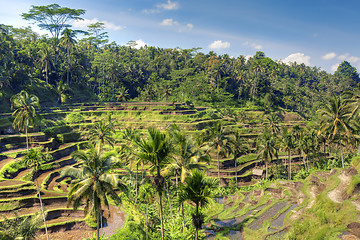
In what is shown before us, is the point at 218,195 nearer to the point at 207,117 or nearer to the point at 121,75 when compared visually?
the point at 207,117

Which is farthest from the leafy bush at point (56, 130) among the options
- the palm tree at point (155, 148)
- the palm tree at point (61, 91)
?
the palm tree at point (155, 148)

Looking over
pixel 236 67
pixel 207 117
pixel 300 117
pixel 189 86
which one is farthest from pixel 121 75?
pixel 300 117

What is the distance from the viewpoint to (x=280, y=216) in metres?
29.0

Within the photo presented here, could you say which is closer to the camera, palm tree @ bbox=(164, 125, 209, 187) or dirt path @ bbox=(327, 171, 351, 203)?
palm tree @ bbox=(164, 125, 209, 187)

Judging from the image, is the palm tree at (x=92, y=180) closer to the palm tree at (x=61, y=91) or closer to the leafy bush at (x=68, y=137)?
the leafy bush at (x=68, y=137)

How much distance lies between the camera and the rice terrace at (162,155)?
699 inches

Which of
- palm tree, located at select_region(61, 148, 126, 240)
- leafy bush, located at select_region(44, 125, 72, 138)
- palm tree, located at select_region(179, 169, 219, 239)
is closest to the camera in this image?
palm tree, located at select_region(61, 148, 126, 240)

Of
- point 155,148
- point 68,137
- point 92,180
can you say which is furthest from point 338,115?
point 68,137

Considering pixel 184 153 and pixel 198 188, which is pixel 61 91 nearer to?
pixel 184 153

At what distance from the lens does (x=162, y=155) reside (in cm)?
1548

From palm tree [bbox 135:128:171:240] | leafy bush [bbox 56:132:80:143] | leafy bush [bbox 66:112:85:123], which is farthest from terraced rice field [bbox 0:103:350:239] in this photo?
palm tree [bbox 135:128:171:240]

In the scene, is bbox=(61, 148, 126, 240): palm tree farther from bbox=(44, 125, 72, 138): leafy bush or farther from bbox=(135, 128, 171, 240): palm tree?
bbox=(44, 125, 72, 138): leafy bush

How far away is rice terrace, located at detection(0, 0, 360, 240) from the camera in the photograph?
17750 millimetres

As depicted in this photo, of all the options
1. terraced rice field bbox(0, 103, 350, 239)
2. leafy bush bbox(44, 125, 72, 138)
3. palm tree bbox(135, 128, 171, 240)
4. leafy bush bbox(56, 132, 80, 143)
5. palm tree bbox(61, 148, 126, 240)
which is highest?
palm tree bbox(135, 128, 171, 240)
